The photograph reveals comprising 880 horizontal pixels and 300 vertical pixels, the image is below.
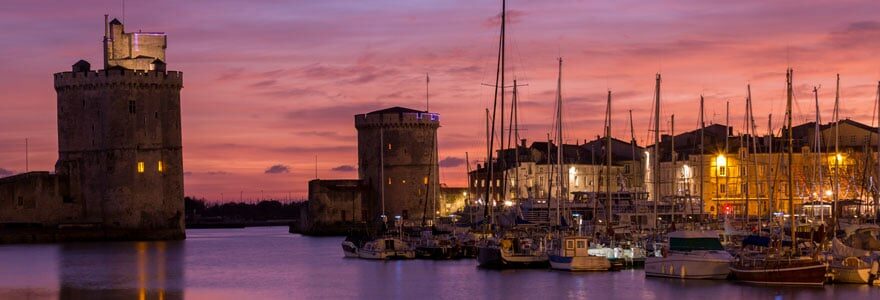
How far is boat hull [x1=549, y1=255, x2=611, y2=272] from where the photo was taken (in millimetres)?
38688

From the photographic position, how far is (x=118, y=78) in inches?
2717

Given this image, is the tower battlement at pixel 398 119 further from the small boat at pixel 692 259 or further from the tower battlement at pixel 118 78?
the small boat at pixel 692 259

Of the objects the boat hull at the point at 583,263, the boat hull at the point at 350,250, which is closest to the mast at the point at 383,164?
the boat hull at the point at 350,250

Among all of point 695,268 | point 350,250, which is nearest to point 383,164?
point 350,250

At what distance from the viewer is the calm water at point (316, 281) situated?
33750mm

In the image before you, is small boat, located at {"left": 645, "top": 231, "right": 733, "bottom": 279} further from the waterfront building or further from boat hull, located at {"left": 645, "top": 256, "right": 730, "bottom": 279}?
the waterfront building

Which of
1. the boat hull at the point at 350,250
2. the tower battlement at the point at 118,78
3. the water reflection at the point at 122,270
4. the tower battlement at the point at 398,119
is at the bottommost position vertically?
the water reflection at the point at 122,270

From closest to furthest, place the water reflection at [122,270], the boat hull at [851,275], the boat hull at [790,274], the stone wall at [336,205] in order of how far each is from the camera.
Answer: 1. the boat hull at [790,274]
2. the boat hull at [851,275]
3. the water reflection at [122,270]
4. the stone wall at [336,205]

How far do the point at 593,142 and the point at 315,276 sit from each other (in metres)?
50.0

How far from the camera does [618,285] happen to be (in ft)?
116

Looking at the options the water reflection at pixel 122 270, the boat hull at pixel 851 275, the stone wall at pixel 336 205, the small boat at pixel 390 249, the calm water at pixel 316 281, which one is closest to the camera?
the boat hull at pixel 851 275

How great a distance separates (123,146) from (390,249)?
79.0 feet

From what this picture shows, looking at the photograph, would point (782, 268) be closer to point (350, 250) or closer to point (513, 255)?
point (513, 255)

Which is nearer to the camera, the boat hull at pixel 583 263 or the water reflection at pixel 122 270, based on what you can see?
the water reflection at pixel 122 270
